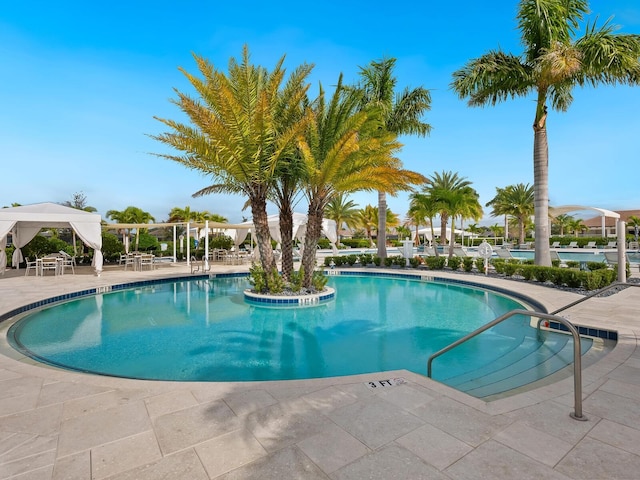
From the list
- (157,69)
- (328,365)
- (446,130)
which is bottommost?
(328,365)

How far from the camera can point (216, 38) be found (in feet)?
38.3

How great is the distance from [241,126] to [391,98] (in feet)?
35.2

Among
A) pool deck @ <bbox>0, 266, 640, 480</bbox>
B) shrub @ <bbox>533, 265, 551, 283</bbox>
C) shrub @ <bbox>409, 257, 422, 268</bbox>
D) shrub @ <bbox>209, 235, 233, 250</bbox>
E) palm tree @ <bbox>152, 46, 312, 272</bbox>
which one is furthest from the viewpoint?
shrub @ <bbox>209, 235, 233, 250</bbox>

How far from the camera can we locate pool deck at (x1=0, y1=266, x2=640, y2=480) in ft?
7.18

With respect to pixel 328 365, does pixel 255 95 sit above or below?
above

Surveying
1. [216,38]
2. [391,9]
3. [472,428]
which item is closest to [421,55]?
[391,9]

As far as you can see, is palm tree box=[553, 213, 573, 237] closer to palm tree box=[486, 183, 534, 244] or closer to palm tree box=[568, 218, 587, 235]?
palm tree box=[568, 218, 587, 235]

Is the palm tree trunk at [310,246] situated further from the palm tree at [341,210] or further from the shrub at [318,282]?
the palm tree at [341,210]

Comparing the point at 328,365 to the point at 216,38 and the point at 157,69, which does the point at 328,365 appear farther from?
the point at 157,69

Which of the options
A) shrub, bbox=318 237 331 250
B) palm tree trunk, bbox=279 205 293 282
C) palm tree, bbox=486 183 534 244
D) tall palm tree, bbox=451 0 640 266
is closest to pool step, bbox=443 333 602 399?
palm tree trunk, bbox=279 205 293 282

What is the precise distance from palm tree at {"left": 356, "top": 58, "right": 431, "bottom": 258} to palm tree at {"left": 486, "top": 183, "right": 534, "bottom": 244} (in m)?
21.7

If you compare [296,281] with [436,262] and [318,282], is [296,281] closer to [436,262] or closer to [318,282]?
[318,282]

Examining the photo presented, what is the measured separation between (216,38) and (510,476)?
44.8 ft

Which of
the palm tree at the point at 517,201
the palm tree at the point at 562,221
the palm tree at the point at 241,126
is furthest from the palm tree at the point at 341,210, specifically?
the palm tree at the point at 562,221
